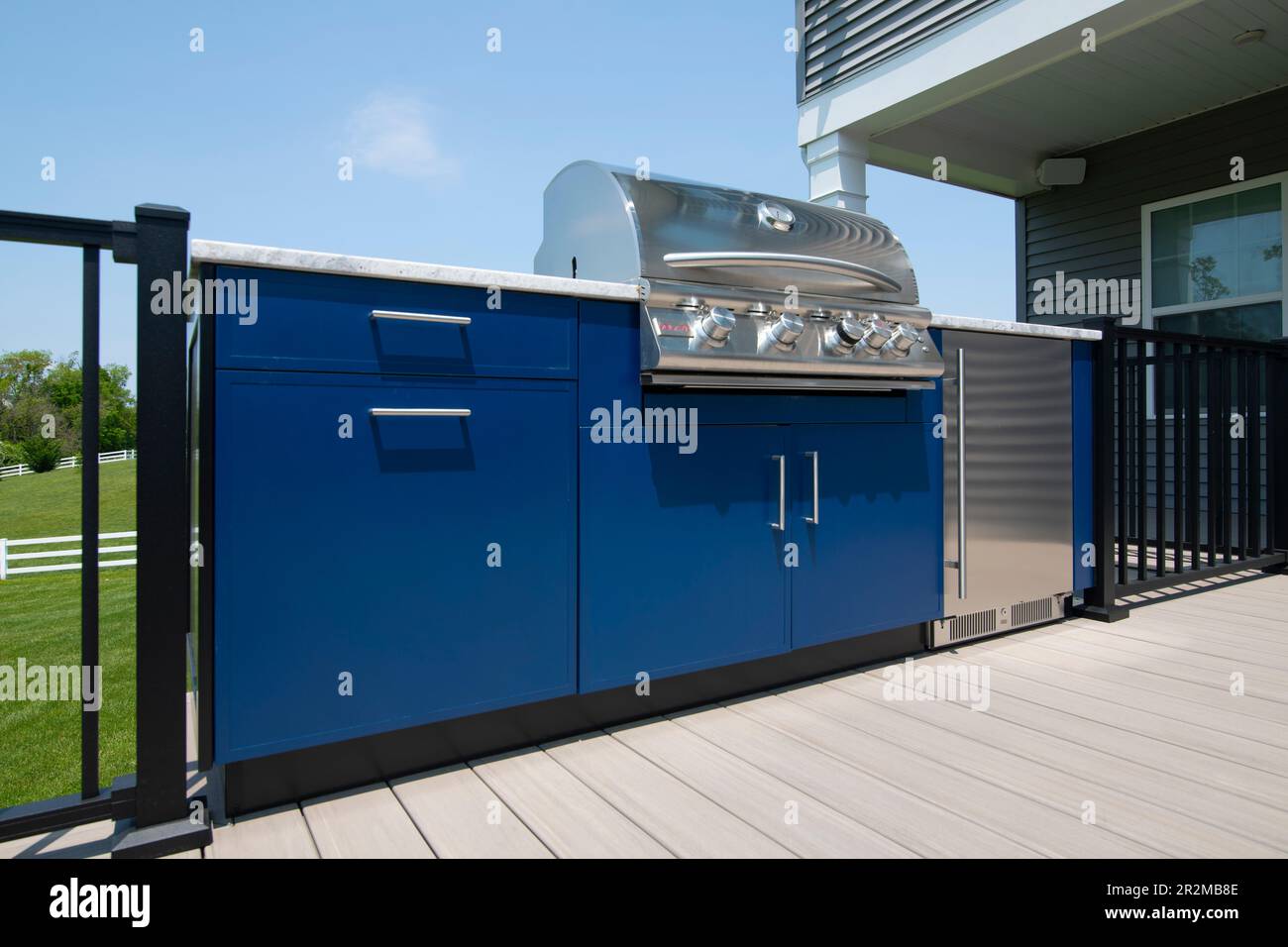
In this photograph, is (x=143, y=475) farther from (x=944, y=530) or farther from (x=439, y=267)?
(x=944, y=530)

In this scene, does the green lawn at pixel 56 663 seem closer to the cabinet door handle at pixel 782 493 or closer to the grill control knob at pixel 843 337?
the cabinet door handle at pixel 782 493

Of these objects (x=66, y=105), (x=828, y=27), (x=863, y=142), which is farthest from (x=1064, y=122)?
(x=66, y=105)

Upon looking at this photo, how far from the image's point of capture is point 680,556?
6.18ft

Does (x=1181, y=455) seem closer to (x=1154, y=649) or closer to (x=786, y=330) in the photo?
(x=1154, y=649)

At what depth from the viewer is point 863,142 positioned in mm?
5137

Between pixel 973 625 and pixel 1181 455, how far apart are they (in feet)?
5.15

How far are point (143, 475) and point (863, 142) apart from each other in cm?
510

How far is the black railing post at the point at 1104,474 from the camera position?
298cm

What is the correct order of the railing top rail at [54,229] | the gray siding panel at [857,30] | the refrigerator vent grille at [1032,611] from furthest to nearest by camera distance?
the gray siding panel at [857,30] < the refrigerator vent grille at [1032,611] < the railing top rail at [54,229]

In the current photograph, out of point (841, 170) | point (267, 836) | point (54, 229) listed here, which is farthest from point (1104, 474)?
point (54, 229)

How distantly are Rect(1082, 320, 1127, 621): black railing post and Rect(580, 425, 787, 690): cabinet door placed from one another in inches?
68.2

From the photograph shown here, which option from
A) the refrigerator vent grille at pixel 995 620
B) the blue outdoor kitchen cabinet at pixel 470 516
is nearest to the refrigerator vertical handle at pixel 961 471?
the refrigerator vent grille at pixel 995 620

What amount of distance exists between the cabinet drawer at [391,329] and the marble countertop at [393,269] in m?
0.02
